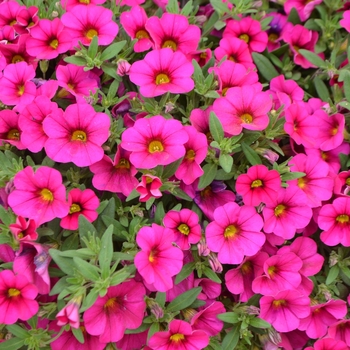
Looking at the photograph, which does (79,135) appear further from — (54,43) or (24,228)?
(54,43)

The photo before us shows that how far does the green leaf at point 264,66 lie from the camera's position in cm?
255

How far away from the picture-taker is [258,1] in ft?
8.98

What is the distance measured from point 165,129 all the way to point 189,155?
17 cm

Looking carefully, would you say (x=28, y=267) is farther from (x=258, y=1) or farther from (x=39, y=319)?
(x=258, y=1)

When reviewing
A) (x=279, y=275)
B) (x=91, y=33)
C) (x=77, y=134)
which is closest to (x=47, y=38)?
(x=91, y=33)

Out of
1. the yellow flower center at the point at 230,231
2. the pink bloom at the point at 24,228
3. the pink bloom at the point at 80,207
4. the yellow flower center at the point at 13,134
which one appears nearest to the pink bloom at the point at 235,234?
the yellow flower center at the point at 230,231

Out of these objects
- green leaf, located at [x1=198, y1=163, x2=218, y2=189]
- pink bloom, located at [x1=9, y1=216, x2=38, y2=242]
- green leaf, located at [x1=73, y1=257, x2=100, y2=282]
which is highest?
green leaf, located at [x1=198, y1=163, x2=218, y2=189]

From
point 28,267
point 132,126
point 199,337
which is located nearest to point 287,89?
point 132,126

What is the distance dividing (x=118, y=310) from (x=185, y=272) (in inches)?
12.8

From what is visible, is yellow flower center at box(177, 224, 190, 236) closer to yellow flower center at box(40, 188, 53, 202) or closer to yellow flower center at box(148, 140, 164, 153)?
yellow flower center at box(148, 140, 164, 153)

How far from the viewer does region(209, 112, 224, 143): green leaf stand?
2008 millimetres

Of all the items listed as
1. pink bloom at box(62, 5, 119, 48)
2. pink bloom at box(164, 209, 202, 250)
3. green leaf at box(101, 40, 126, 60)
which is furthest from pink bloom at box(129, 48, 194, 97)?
pink bloom at box(164, 209, 202, 250)

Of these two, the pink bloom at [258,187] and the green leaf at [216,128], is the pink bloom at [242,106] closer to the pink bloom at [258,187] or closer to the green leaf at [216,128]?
the green leaf at [216,128]

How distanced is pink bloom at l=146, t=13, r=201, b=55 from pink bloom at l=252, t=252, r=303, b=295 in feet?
3.51
